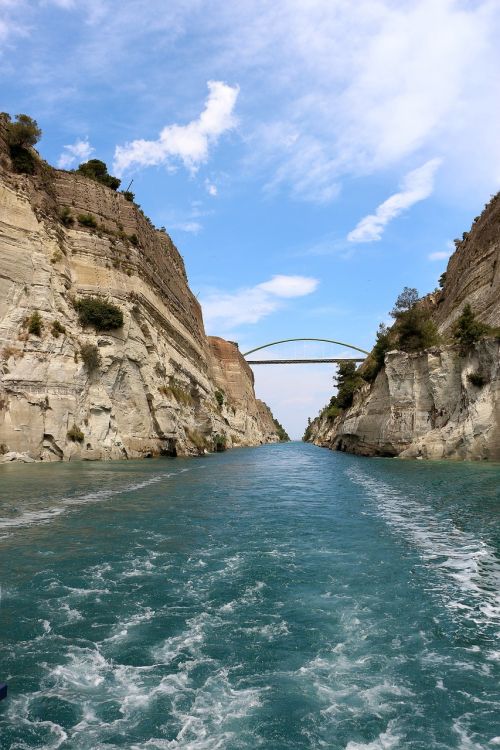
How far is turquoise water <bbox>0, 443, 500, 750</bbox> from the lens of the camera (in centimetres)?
374

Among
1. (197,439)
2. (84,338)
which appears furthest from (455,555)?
(197,439)

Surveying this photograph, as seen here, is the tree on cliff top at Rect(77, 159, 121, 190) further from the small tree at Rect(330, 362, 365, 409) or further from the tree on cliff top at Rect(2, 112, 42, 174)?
the small tree at Rect(330, 362, 365, 409)

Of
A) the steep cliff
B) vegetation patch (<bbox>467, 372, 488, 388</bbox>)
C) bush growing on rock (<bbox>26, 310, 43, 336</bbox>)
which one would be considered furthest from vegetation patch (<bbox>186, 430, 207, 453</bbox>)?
vegetation patch (<bbox>467, 372, 488, 388</bbox>)

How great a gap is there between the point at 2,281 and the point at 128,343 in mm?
8156

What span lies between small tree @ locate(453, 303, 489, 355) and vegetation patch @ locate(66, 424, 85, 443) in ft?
69.9

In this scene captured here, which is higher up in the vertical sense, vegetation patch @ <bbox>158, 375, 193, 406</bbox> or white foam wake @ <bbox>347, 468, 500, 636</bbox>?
vegetation patch @ <bbox>158, 375, 193, 406</bbox>

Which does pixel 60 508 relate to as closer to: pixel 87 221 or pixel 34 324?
pixel 34 324

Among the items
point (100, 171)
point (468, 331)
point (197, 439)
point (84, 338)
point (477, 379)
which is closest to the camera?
point (477, 379)

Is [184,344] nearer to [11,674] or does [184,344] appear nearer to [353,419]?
[353,419]

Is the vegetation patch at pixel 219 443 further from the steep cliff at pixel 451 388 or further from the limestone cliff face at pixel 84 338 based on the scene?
the steep cliff at pixel 451 388

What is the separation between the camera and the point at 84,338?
27.7m

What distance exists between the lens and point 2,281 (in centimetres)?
2461

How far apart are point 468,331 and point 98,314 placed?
2110 centimetres

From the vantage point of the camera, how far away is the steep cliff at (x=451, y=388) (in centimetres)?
2420
